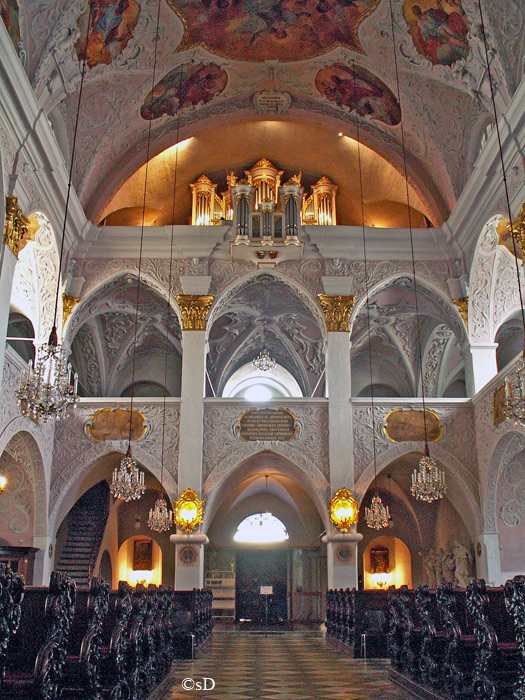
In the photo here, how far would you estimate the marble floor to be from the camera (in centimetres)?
675

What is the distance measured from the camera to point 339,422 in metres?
16.0

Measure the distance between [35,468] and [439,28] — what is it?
1188cm

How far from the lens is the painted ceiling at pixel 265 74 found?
1234cm

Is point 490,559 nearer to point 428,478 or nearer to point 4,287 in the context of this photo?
point 428,478

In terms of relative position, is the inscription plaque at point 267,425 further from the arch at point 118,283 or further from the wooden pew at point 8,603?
the wooden pew at point 8,603

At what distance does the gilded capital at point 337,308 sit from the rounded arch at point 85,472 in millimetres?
5018

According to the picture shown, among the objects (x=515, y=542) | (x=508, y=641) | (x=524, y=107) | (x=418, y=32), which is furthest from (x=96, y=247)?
(x=508, y=641)

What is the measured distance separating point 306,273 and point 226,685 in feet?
37.0

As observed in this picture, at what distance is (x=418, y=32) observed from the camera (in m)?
13.8

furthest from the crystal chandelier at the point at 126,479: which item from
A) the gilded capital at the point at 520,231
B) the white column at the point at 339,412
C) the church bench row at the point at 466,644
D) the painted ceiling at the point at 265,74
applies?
the gilded capital at the point at 520,231

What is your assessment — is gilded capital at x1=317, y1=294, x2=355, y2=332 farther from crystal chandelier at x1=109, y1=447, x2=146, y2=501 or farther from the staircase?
the staircase

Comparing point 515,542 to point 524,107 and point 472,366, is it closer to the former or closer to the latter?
point 472,366

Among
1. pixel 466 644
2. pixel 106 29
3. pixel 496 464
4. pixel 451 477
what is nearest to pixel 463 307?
pixel 496 464

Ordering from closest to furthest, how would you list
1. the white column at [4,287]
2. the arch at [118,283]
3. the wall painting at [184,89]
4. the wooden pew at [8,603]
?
the wooden pew at [8,603] → the white column at [4,287] → the wall painting at [184,89] → the arch at [118,283]
